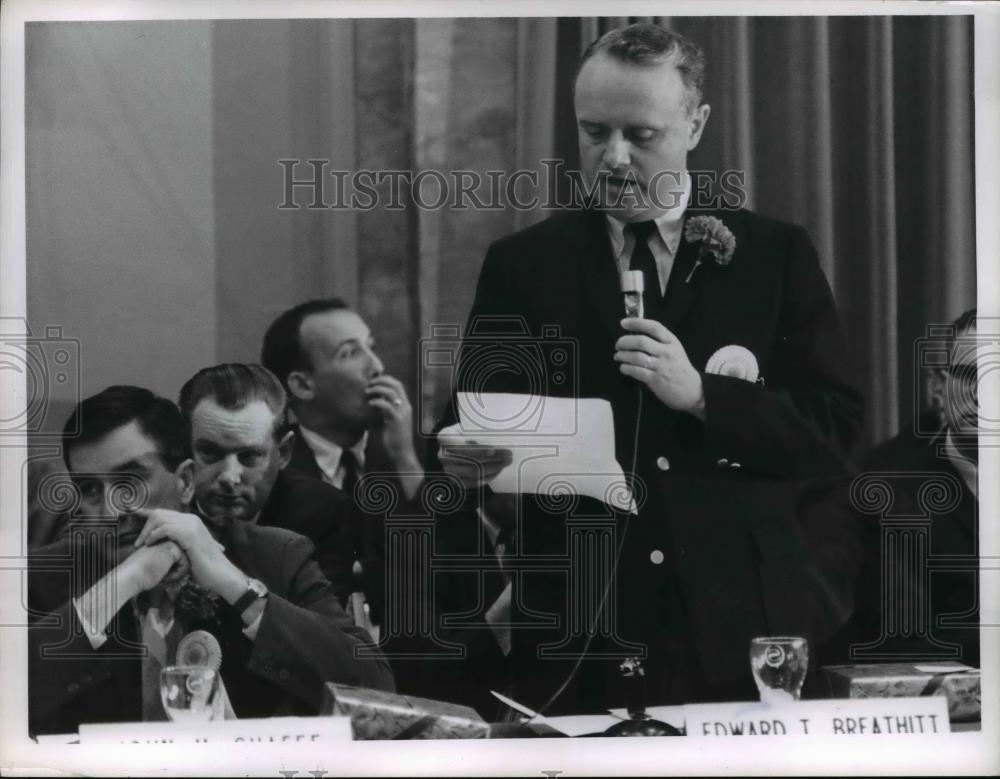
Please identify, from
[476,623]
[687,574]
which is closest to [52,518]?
[476,623]

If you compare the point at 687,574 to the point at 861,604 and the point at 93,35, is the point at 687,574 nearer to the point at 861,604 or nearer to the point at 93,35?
the point at 861,604

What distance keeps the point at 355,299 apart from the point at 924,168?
1.84 meters

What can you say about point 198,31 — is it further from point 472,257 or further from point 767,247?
point 767,247

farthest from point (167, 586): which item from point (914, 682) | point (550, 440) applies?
point (914, 682)

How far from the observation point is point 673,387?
147 inches

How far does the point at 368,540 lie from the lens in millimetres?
3756

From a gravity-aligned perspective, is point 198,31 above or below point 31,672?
above

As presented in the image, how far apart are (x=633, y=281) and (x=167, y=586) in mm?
1744

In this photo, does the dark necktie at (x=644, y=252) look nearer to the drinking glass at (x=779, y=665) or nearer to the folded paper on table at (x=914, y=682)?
the drinking glass at (x=779, y=665)

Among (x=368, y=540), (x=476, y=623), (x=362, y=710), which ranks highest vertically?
(x=368, y=540)

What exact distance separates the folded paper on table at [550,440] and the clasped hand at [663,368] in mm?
152

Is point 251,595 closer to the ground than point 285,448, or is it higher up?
closer to the ground

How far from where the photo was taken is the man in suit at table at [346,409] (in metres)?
3.75

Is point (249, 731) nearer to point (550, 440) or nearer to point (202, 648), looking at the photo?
point (202, 648)
